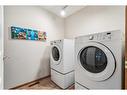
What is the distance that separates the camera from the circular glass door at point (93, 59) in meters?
1.09

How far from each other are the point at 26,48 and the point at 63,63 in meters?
0.96

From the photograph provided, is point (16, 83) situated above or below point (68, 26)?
below

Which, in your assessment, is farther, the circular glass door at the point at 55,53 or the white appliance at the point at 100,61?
the circular glass door at the point at 55,53

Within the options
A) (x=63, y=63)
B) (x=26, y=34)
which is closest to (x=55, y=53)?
(x=63, y=63)

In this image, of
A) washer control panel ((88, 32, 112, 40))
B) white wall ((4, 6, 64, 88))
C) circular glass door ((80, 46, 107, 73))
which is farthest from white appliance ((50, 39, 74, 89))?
washer control panel ((88, 32, 112, 40))

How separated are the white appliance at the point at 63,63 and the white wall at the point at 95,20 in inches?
26.6

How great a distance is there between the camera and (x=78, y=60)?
4.58ft

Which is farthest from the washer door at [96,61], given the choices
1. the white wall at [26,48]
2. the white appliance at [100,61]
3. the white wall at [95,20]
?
the white wall at [26,48]

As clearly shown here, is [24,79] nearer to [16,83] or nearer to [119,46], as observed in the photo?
[16,83]

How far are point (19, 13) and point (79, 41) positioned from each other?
152 centimetres

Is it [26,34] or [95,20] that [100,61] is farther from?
[26,34]

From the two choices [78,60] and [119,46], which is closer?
[119,46]

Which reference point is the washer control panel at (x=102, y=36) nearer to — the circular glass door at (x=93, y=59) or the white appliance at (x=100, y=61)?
the white appliance at (x=100, y=61)
